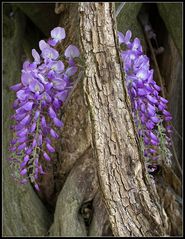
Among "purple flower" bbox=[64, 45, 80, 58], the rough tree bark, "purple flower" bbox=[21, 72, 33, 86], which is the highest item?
"purple flower" bbox=[64, 45, 80, 58]

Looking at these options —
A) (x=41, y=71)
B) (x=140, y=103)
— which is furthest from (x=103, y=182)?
(x=41, y=71)

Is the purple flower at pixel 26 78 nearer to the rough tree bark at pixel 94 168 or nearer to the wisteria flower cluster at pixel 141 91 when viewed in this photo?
the rough tree bark at pixel 94 168

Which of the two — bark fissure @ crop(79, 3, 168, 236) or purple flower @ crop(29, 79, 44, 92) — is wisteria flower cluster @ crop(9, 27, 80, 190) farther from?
bark fissure @ crop(79, 3, 168, 236)

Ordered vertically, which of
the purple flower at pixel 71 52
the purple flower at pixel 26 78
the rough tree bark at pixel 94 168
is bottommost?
the rough tree bark at pixel 94 168

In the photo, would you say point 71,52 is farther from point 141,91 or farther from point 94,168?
point 94,168

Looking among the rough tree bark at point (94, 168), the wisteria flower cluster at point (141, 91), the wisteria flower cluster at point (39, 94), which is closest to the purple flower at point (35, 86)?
the wisteria flower cluster at point (39, 94)

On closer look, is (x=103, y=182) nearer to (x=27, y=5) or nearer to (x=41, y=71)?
(x=41, y=71)

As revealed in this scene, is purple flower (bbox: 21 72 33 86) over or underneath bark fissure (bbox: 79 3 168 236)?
over

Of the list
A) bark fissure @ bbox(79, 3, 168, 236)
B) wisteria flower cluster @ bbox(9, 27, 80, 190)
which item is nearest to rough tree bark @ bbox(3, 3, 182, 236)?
bark fissure @ bbox(79, 3, 168, 236)
